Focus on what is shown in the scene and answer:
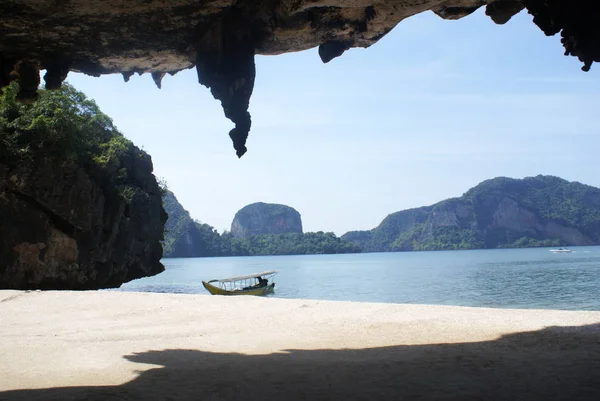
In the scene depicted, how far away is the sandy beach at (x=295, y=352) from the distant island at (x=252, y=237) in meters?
107

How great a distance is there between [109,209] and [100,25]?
2729 centimetres

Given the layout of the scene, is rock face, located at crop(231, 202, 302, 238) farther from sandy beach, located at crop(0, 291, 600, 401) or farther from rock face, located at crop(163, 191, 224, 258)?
sandy beach, located at crop(0, 291, 600, 401)

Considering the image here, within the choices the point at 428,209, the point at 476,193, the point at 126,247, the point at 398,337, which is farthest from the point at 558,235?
the point at 398,337

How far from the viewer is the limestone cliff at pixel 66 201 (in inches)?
1014

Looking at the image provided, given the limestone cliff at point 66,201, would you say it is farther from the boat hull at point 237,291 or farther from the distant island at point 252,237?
the distant island at point 252,237

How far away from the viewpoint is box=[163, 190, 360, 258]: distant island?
486 ft

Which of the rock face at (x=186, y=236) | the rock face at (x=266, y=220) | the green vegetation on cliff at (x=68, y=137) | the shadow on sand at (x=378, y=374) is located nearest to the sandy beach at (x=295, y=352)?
the shadow on sand at (x=378, y=374)

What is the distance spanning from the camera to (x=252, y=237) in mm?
182250

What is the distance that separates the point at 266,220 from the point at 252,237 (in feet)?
57.3

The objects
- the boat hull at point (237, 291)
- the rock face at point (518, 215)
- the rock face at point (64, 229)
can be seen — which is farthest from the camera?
the rock face at point (518, 215)

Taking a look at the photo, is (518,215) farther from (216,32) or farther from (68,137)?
(216,32)

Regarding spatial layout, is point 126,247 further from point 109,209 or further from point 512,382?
point 512,382

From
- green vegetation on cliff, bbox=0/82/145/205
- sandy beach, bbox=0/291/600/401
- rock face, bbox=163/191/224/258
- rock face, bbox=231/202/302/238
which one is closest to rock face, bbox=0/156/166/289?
green vegetation on cliff, bbox=0/82/145/205

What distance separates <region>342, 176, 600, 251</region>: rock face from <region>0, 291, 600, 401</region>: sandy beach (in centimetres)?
14613
